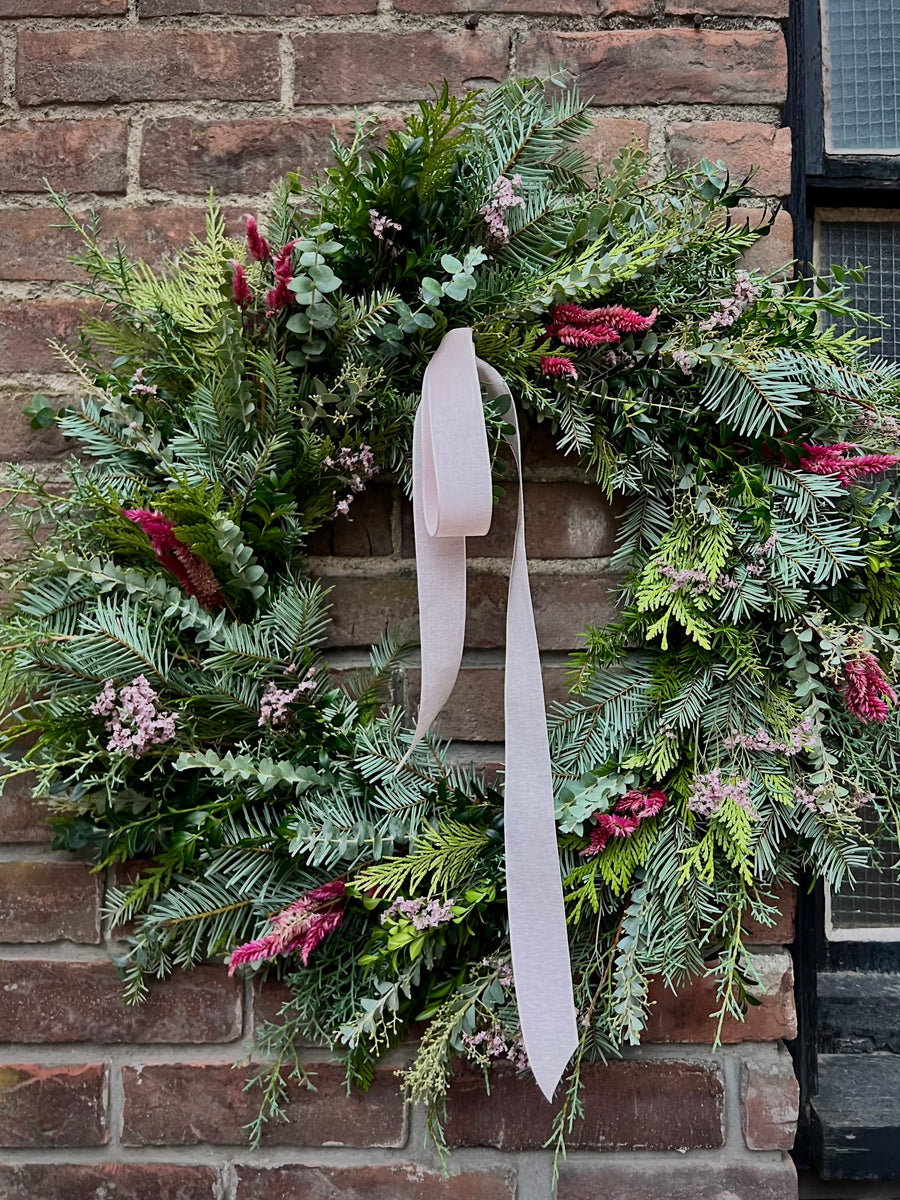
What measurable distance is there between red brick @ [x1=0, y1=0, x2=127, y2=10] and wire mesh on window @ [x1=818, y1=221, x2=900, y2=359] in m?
0.82

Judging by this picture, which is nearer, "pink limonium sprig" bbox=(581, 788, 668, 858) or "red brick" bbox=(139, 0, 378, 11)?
"pink limonium sprig" bbox=(581, 788, 668, 858)

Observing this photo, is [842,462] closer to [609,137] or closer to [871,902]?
[609,137]

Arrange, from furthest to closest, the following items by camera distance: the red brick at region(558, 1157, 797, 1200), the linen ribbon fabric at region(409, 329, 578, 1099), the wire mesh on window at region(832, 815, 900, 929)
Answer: the wire mesh on window at region(832, 815, 900, 929)
the red brick at region(558, 1157, 797, 1200)
the linen ribbon fabric at region(409, 329, 578, 1099)

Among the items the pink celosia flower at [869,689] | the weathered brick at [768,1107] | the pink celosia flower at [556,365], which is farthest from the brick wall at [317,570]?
the pink celosia flower at [869,689]

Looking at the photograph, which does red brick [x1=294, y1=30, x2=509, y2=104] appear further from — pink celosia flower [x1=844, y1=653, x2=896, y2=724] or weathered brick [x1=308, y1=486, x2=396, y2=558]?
pink celosia flower [x1=844, y1=653, x2=896, y2=724]

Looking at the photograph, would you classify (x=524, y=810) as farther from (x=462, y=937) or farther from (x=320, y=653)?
(x=320, y=653)

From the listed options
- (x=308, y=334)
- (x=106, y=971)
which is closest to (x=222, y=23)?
(x=308, y=334)

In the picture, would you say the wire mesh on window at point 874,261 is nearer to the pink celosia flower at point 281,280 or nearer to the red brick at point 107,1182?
the pink celosia flower at point 281,280

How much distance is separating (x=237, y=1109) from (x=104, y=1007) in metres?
0.16

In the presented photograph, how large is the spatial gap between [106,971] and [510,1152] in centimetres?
43

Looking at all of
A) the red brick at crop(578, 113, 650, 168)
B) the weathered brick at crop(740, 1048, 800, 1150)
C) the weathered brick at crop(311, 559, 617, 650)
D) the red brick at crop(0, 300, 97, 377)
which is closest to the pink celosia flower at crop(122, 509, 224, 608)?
the weathered brick at crop(311, 559, 617, 650)

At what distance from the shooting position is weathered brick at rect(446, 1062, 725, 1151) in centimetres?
83

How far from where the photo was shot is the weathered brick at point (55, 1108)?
2.78 ft

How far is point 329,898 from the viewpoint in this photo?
2.54 feet
